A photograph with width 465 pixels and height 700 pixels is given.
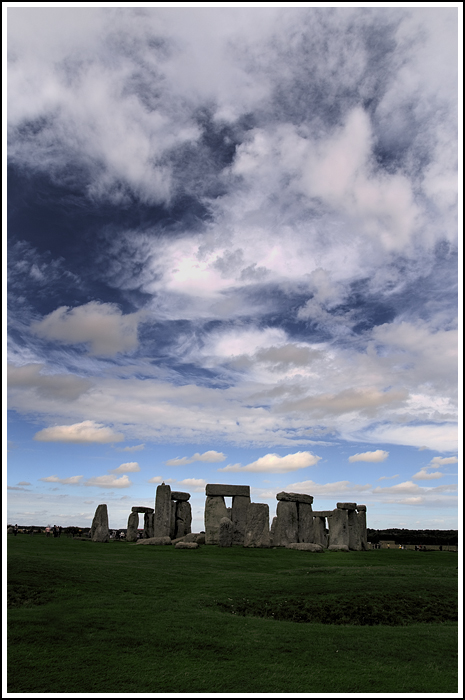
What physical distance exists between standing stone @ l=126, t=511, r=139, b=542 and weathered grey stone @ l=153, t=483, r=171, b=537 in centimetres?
505

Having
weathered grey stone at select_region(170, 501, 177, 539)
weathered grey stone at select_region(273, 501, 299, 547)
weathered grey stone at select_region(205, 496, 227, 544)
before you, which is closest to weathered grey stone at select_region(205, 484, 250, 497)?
weathered grey stone at select_region(205, 496, 227, 544)

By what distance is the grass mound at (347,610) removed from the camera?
48.3 feet

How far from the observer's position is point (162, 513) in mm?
32406

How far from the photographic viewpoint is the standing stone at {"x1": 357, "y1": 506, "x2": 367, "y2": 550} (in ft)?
114

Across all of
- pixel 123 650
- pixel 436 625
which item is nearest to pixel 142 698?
pixel 123 650

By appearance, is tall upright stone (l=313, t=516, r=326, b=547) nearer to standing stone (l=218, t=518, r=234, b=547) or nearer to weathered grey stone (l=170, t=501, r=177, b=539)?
standing stone (l=218, t=518, r=234, b=547)

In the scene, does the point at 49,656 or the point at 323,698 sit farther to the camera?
the point at 49,656

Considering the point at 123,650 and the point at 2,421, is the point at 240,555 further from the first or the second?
the point at 2,421

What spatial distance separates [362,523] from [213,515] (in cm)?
1117

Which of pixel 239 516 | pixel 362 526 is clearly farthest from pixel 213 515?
pixel 362 526

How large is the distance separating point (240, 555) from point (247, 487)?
8.37m

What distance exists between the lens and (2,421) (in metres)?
7.38

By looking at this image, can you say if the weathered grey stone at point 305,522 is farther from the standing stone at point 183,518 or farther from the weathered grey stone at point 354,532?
the standing stone at point 183,518

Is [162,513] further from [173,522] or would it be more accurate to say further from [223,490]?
[223,490]
